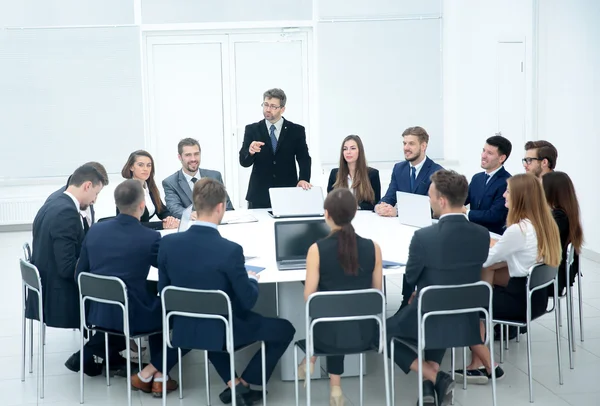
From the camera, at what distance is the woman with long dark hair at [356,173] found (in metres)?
6.24

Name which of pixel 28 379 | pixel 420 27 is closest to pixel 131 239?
pixel 28 379

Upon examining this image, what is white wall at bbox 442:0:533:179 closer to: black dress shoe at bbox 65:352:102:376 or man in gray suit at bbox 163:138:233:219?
man in gray suit at bbox 163:138:233:219

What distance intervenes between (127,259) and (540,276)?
7.06 ft

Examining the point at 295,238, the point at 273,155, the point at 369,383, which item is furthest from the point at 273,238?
the point at 273,155

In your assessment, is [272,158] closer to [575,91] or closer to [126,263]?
[126,263]

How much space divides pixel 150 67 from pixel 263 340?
6.38m

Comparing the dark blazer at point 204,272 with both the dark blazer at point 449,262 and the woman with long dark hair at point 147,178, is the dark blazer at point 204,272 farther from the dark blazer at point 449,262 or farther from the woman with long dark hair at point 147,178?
the woman with long dark hair at point 147,178

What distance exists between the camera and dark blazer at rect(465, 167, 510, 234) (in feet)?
18.2

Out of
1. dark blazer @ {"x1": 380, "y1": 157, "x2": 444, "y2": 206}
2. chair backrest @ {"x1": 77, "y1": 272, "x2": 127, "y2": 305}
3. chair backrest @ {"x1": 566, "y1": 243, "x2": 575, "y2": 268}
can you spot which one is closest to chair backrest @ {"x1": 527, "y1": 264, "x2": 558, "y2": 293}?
chair backrest @ {"x1": 566, "y1": 243, "x2": 575, "y2": 268}

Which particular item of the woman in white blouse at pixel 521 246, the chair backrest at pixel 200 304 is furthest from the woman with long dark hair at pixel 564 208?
the chair backrest at pixel 200 304

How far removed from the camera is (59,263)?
4.55 m

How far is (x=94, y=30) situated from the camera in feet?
31.7

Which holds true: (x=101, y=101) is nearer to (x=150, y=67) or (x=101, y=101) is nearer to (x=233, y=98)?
(x=150, y=67)

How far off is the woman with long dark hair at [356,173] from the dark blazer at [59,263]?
2.29m
